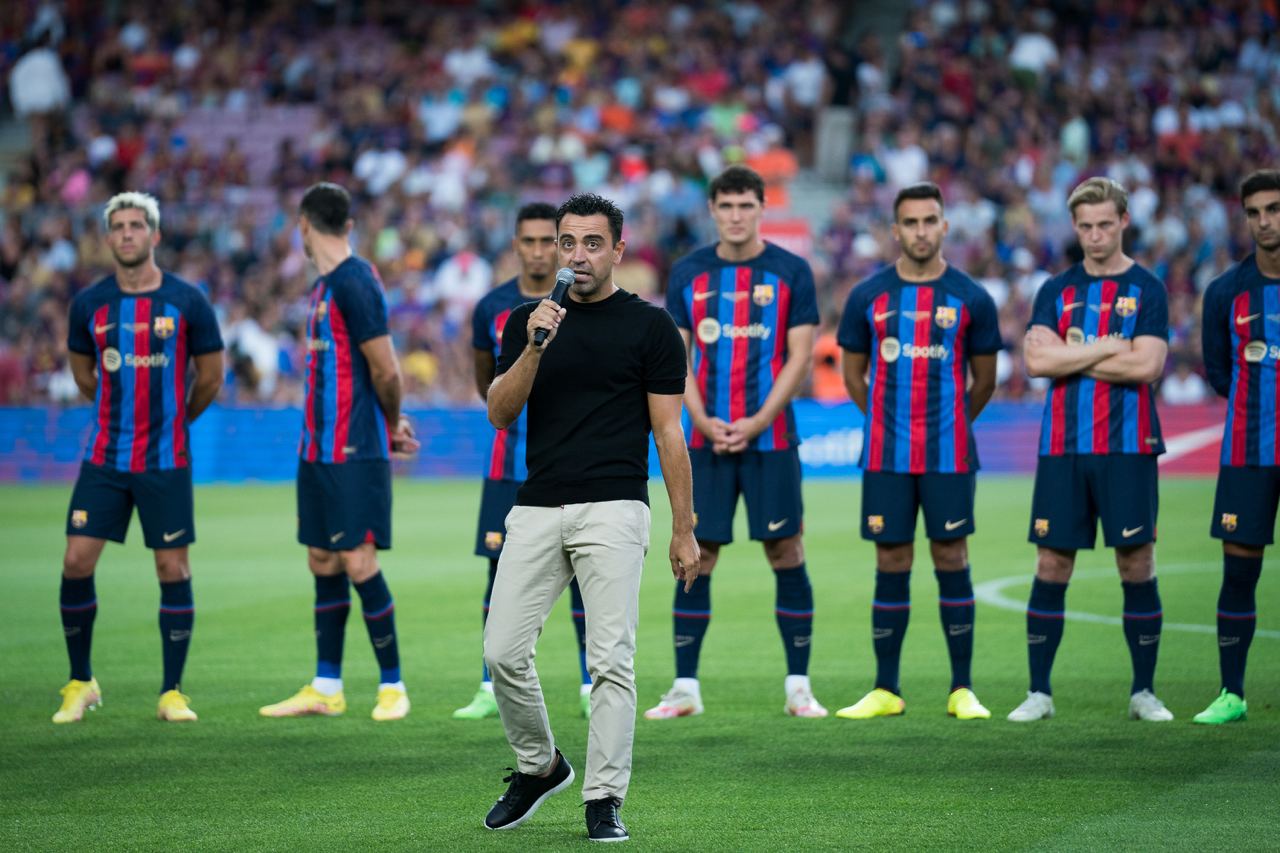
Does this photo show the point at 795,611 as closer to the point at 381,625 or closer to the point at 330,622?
the point at 381,625

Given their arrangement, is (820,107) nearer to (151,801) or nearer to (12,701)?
(12,701)

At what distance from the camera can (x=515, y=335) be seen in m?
6.06

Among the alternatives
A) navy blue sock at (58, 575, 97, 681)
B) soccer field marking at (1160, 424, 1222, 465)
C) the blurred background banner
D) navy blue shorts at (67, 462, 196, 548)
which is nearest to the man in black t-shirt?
navy blue shorts at (67, 462, 196, 548)

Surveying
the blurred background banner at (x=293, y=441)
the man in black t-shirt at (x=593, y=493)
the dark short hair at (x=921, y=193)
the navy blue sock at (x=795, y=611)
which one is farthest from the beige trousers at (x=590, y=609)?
the blurred background banner at (x=293, y=441)

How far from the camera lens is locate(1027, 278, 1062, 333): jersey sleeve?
827cm

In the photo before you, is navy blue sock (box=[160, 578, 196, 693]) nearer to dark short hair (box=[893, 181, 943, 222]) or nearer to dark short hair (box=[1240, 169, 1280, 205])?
dark short hair (box=[893, 181, 943, 222])

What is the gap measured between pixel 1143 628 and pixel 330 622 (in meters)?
3.92

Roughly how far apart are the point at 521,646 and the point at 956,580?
3061mm

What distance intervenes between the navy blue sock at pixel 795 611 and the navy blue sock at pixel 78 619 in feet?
11.0

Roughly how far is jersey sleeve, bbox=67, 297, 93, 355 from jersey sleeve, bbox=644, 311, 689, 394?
3664 millimetres

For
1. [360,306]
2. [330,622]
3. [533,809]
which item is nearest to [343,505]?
[330,622]

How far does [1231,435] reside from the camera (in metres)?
8.09

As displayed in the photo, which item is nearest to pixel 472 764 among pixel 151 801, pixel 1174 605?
pixel 151 801

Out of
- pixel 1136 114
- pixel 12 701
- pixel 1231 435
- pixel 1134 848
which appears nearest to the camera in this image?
pixel 1134 848
